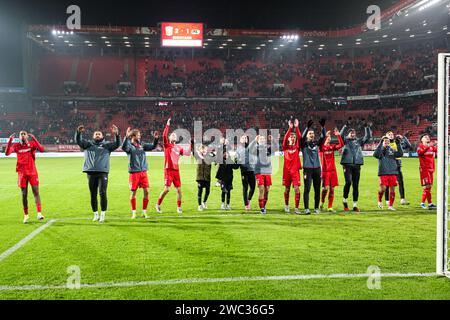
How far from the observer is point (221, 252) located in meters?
6.96

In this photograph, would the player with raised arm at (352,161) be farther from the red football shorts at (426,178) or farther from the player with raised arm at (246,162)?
the player with raised arm at (246,162)

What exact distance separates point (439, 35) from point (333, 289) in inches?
2044

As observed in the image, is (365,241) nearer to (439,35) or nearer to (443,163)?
(443,163)

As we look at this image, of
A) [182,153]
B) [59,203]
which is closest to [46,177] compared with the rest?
[59,203]

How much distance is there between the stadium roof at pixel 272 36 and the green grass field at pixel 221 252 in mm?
37833

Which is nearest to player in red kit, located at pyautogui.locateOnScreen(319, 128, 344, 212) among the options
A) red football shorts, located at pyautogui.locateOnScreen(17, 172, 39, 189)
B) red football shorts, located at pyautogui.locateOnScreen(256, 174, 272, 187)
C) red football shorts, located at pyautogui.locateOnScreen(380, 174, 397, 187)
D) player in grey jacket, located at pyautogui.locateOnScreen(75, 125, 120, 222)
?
red football shorts, located at pyautogui.locateOnScreen(380, 174, 397, 187)

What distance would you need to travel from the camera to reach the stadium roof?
144 feet

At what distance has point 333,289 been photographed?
510 centimetres

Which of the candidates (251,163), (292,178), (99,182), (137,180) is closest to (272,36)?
(251,163)

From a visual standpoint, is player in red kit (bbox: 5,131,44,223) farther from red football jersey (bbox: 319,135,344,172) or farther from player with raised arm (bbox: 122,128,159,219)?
red football jersey (bbox: 319,135,344,172)

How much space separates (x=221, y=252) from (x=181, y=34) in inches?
1767

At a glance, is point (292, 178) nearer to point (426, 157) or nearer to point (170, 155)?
point (170, 155)

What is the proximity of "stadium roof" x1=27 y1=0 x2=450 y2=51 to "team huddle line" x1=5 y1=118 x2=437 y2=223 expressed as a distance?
34.8m

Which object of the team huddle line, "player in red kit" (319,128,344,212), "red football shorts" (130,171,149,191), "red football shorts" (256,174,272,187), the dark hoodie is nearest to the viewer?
the dark hoodie
